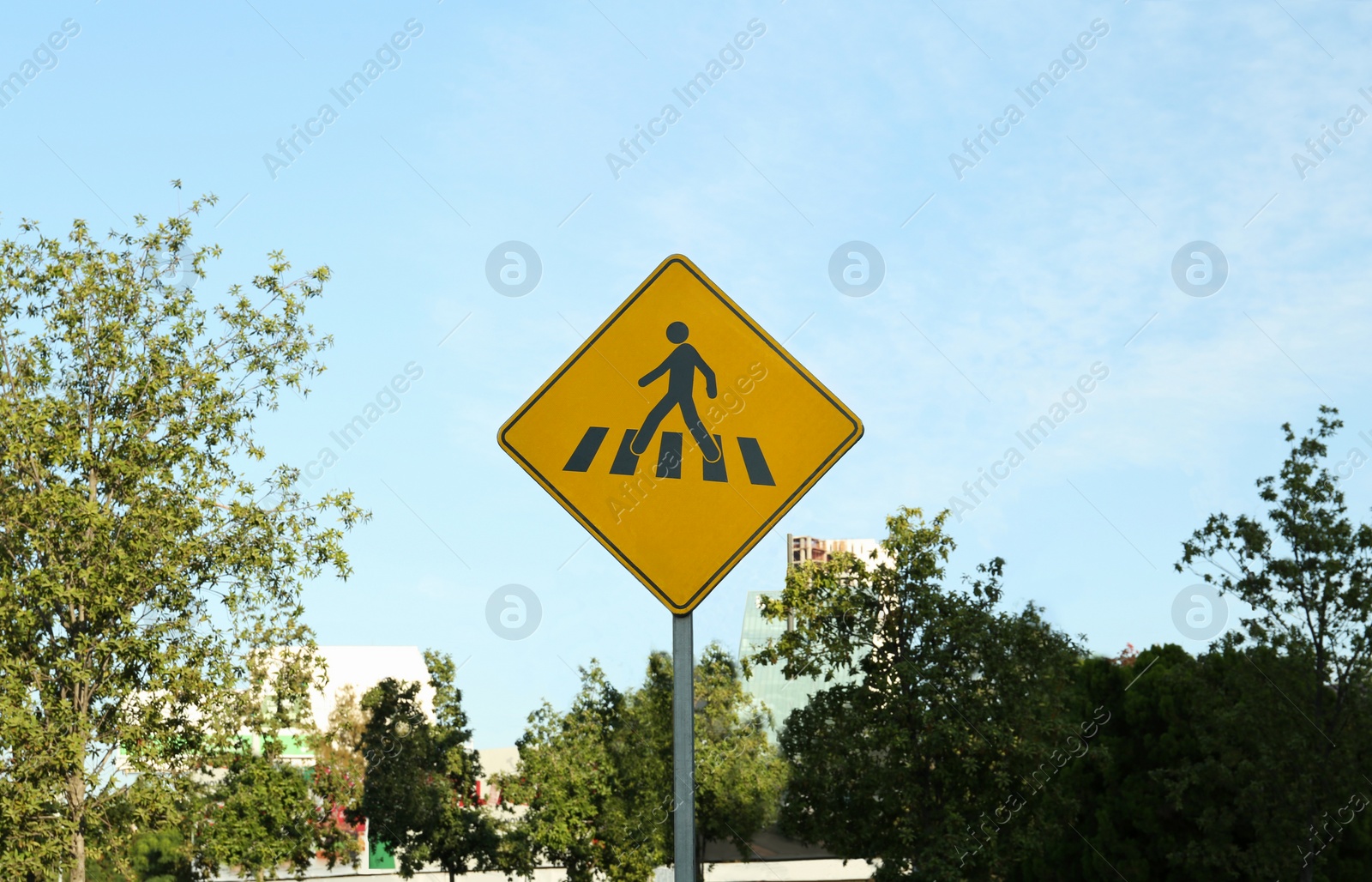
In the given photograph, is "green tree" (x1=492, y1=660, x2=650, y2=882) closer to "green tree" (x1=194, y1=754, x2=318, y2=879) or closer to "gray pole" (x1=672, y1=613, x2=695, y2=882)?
"green tree" (x1=194, y1=754, x2=318, y2=879)

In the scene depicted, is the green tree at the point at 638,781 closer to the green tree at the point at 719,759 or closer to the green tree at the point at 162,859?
the green tree at the point at 719,759

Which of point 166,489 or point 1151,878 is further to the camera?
point 1151,878

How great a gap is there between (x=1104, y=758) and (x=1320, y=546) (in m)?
8.97

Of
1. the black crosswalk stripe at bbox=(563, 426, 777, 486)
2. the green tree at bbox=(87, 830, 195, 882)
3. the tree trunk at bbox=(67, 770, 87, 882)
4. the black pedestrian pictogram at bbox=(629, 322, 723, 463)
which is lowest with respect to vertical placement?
the green tree at bbox=(87, 830, 195, 882)

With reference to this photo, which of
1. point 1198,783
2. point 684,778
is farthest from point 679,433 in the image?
point 1198,783

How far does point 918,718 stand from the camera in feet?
78.1

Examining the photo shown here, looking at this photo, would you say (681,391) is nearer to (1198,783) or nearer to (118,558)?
(118,558)

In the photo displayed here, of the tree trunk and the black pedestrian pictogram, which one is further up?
the black pedestrian pictogram

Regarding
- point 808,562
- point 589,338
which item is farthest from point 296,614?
point 808,562

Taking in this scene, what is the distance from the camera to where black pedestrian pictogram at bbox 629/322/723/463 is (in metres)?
3.63

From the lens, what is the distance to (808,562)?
2581 centimetres

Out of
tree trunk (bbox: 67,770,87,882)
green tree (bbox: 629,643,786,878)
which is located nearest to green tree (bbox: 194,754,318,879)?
green tree (bbox: 629,643,786,878)

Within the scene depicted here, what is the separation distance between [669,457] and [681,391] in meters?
0.22

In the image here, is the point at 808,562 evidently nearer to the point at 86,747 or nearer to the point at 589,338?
the point at 86,747
